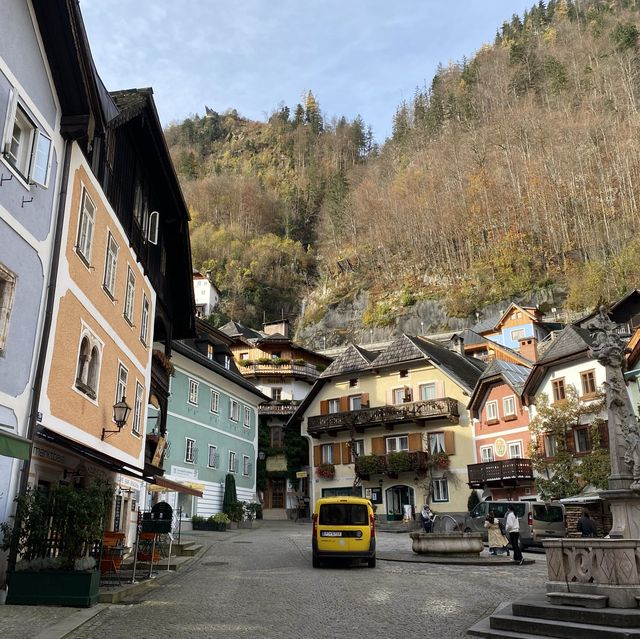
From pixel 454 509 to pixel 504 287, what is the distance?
116 ft

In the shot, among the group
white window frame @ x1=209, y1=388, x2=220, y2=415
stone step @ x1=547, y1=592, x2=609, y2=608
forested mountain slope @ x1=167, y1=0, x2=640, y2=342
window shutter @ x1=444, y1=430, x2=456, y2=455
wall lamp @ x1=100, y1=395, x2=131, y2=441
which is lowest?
stone step @ x1=547, y1=592, x2=609, y2=608

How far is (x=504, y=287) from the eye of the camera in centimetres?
6956

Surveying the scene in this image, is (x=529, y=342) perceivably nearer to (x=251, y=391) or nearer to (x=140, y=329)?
(x=251, y=391)

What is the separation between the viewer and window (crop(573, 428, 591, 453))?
32.5 metres

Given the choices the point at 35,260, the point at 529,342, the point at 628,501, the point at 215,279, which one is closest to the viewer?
the point at 628,501

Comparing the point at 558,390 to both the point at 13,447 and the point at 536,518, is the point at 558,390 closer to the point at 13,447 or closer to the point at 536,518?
the point at 536,518

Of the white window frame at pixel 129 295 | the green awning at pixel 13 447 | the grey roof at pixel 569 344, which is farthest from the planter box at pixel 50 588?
the grey roof at pixel 569 344

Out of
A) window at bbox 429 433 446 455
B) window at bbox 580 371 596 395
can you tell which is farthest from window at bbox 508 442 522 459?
window at bbox 580 371 596 395

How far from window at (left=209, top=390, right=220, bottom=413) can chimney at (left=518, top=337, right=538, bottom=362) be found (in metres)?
29.5

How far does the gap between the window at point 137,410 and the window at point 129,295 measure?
2416mm

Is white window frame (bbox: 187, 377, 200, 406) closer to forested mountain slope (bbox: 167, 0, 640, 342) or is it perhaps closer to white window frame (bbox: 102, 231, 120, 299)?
white window frame (bbox: 102, 231, 120, 299)

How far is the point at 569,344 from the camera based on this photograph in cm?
3397

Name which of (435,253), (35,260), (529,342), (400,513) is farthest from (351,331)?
(35,260)

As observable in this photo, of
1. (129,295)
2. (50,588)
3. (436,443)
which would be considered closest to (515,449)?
(436,443)
